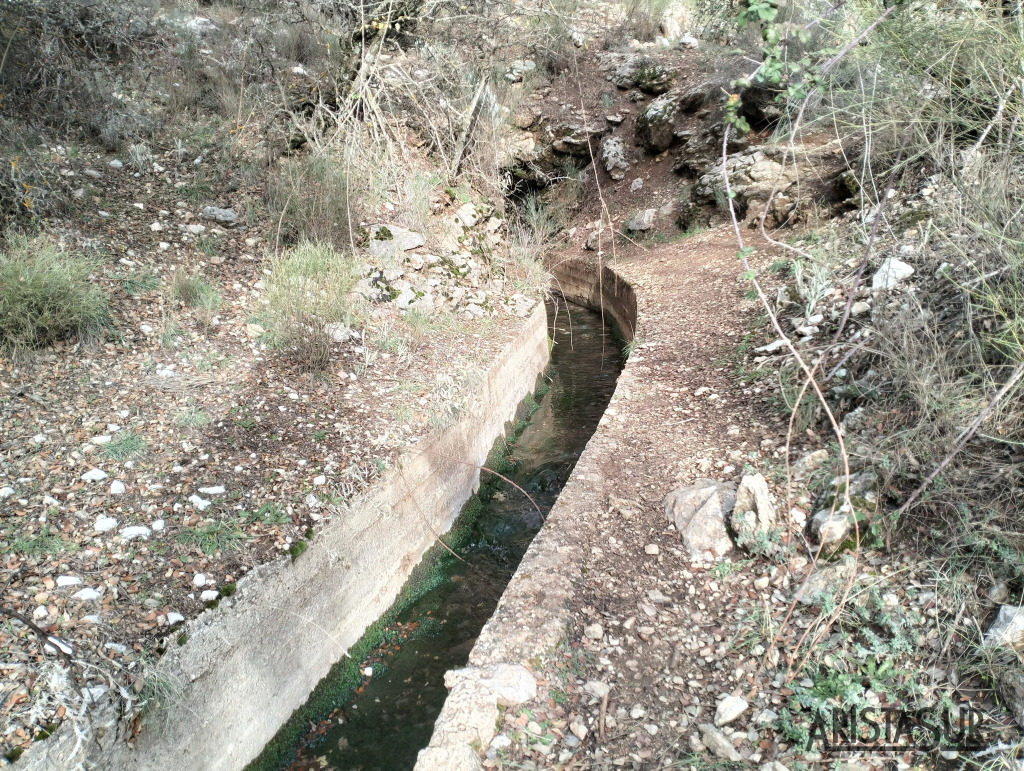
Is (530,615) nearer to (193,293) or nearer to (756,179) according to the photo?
(193,293)

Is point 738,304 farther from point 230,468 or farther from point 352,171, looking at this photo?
point 230,468

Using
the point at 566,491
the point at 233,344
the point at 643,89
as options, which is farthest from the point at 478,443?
the point at 643,89

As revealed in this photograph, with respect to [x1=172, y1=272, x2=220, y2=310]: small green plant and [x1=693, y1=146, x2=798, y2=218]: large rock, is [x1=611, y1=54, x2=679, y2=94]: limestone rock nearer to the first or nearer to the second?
[x1=693, y1=146, x2=798, y2=218]: large rock

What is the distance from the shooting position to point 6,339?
12.3 feet

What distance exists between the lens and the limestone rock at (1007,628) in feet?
7.26

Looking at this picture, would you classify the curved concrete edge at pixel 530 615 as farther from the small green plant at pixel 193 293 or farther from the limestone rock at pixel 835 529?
the small green plant at pixel 193 293

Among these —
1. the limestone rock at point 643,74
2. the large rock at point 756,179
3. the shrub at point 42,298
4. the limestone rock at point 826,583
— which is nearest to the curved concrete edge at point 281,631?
the shrub at point 42,298

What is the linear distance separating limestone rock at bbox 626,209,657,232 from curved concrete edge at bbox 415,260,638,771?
6468 millimetres

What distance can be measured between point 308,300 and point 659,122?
8.72 metres

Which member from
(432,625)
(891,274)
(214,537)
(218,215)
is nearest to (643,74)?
(218,215)

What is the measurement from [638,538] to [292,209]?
13.9 feet

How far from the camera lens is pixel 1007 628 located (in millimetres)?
2242

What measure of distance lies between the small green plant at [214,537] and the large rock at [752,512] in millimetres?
2508

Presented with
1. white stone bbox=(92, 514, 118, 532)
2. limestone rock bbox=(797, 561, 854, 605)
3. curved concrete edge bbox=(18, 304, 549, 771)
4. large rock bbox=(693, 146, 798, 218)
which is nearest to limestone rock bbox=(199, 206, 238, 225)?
curved concrete edge bbox=(18, 304, 549, 771)
